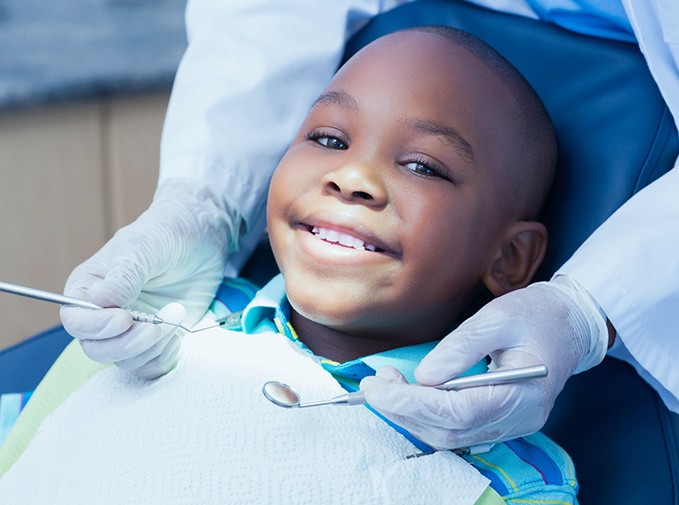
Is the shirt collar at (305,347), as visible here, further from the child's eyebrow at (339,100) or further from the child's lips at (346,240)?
the child's eyebrow at (339,100)

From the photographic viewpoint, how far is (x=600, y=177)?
3.78ft

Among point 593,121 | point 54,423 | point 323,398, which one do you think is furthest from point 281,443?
point 593,121

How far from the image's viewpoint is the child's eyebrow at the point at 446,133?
105cm

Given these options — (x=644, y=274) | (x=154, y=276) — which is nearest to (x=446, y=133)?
(x=644, y=274)

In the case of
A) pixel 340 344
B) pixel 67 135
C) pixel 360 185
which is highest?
pixel 360 185

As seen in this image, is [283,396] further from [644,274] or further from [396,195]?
[644,274]

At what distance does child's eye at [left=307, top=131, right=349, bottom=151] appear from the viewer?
1103mm

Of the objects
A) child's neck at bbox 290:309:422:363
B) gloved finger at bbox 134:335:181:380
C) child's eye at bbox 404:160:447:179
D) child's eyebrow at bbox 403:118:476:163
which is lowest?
child's neck at bbox 290:309:422:363

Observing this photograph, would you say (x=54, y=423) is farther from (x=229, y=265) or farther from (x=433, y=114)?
(x=433, y=114)

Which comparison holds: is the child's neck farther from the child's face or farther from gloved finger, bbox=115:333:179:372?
gloved finger, bbox=115:333:179:372

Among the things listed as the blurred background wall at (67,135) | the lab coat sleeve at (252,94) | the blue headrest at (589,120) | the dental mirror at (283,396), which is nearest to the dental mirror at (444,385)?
the dental mirror at (283,396)

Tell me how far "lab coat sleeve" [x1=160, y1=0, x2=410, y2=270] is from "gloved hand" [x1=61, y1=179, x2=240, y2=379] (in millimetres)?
48

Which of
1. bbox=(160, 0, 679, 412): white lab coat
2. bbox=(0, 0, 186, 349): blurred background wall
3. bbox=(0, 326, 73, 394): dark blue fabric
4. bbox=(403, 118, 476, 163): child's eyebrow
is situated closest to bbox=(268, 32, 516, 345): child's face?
bbox=(403, 118, 476, 163): child's eyebrow

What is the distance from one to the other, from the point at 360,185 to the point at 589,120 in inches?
14.3
